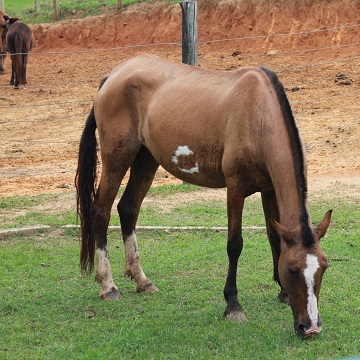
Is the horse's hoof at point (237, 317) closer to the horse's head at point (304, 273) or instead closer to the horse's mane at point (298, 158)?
the horse's head at point (304, 273)

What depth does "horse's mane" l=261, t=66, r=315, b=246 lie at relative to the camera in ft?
16.8

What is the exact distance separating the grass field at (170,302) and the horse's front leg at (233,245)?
12 centimetres

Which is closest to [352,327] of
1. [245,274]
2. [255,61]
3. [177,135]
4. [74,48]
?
[245,274]

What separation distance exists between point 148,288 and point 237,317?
45.8 inches

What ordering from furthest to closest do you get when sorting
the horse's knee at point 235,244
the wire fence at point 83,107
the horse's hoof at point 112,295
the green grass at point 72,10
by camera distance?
1. the green grass at point 72,10
2. the wire fence at point 83,107
3. the horse's hoof at point 112,295
4. the horse's knee at point 235,244

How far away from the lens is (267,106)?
5.70 m

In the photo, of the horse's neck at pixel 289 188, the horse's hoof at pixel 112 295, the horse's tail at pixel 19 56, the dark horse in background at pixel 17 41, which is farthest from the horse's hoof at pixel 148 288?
the dark horse in background at pixel 17 41

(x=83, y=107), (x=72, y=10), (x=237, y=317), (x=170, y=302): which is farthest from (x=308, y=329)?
(x=72, y=10)

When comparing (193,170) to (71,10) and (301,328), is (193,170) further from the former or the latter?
(71,10)

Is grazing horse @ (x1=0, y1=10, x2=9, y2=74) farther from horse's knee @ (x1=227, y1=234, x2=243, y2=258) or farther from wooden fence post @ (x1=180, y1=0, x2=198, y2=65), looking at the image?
horse's knee @ (x1=227, y1=234, x2=243, y2=258)

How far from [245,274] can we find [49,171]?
6364mm

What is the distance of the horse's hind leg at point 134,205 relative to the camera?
6836 mm

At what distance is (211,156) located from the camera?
19.9ft

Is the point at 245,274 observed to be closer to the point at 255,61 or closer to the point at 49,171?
the point at 49,171
